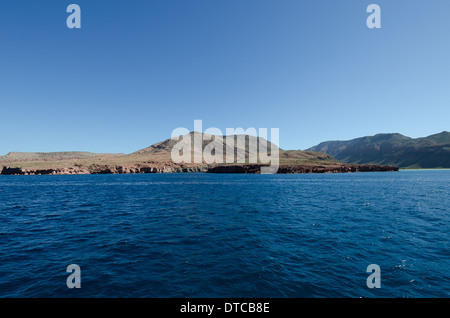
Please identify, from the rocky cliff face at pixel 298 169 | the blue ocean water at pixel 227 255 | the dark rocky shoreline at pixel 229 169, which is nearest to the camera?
the blue ocean water at pixel 227 255

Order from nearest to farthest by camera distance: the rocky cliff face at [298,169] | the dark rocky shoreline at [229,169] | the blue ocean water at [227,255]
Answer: the blue ocean water at [227,255] < the rocky cliff face at [298,169] < the dark rocky shoreline at [229,169]

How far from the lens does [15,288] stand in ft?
35.7

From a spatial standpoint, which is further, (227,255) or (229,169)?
(229,169)

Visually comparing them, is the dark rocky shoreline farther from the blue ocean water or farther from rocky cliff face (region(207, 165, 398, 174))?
the blue ocean water

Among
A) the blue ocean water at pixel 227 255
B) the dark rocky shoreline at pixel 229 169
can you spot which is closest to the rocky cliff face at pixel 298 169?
the dark rocky shoreline at pixel 229 169

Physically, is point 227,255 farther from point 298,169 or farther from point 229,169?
point 229,169

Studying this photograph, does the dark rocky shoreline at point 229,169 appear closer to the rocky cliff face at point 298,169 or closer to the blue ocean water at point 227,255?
the rocky cliff face at point 298,169

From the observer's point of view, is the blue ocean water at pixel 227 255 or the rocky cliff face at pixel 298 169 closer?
the blue ocean water at pixel 227 255

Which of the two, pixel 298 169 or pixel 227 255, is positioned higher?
pixel 298 169

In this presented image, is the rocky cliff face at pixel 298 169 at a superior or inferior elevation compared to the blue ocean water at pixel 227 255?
superior

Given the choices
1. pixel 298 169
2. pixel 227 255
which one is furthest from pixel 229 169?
pixel 227 255

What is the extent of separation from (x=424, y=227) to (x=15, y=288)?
1370 inches

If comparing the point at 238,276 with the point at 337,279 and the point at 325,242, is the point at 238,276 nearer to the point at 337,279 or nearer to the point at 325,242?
the point at 337,279
